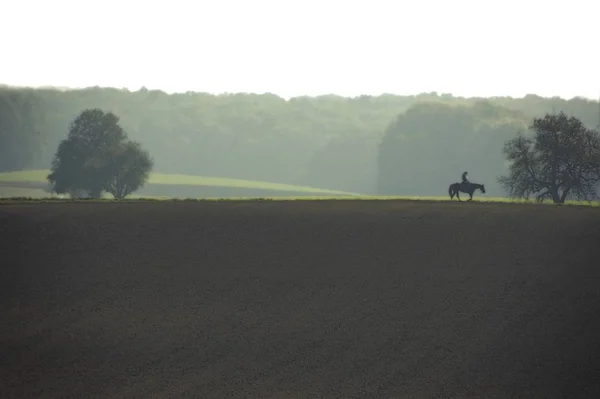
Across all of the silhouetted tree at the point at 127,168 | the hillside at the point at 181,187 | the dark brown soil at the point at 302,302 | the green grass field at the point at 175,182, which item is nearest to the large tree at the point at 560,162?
the dark brown soil at the point at 302,302

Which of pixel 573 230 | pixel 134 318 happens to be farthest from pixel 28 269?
pixel 573 230

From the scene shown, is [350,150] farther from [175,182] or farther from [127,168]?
[127,168]

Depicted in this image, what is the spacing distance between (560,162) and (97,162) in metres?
46.5

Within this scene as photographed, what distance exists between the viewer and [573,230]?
48031mm

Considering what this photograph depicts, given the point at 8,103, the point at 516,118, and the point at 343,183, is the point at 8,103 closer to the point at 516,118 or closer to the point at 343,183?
the point at 343,183

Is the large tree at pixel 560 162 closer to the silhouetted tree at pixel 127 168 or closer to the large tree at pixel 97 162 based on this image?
the silhouetted tree at pixel 127 168

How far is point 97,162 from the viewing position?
87.6 m

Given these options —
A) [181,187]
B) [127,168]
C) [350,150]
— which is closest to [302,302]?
[127,168]

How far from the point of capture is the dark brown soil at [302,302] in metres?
33.3

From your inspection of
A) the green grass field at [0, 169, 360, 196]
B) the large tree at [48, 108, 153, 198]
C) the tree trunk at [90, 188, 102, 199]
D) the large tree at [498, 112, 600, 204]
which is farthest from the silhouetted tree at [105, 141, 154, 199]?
the green grass field at [0, 169, 360, 196]

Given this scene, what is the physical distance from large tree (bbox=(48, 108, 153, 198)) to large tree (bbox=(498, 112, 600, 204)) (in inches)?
1572

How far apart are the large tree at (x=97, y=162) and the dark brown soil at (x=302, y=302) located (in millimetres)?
34338

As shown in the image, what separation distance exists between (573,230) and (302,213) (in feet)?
52.9

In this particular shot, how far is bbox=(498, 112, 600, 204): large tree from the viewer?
66.8 meters
